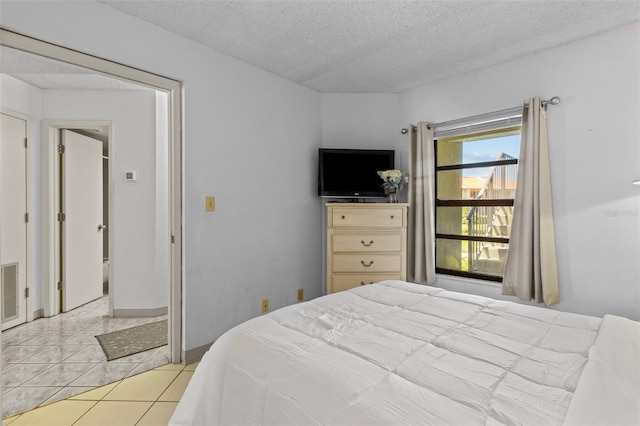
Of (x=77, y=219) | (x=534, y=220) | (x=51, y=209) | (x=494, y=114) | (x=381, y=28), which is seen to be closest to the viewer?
(x=381, y=28)

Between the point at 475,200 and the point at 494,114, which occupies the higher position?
the point at 494,114

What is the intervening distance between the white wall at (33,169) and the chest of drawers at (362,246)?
9.92 feet

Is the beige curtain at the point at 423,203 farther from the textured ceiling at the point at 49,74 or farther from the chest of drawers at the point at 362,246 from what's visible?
the textured ceiling at the point at 49,74

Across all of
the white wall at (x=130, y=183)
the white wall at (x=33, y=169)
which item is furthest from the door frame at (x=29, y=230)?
the white wall at (x=130, y=183)

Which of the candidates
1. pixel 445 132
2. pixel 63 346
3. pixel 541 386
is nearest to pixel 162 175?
pixel 63 346

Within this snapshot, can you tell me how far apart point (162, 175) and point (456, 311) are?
3.33 meters

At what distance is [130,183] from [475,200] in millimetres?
3581

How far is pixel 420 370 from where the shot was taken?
969 millimetres

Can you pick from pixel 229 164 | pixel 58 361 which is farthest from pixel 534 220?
pixel 58 361

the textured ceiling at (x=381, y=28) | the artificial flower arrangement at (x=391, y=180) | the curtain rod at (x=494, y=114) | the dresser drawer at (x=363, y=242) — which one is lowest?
the dresser drawer at (x=363, y=242)

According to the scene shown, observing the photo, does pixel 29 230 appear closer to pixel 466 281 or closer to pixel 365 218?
pixel 365 218

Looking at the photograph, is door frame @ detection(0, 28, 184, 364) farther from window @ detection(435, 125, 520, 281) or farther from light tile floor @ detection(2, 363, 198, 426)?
window @ detection(435, 125, 520, 281)

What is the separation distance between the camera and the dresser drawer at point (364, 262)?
3.06 meters

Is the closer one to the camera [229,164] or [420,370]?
[420,370]
